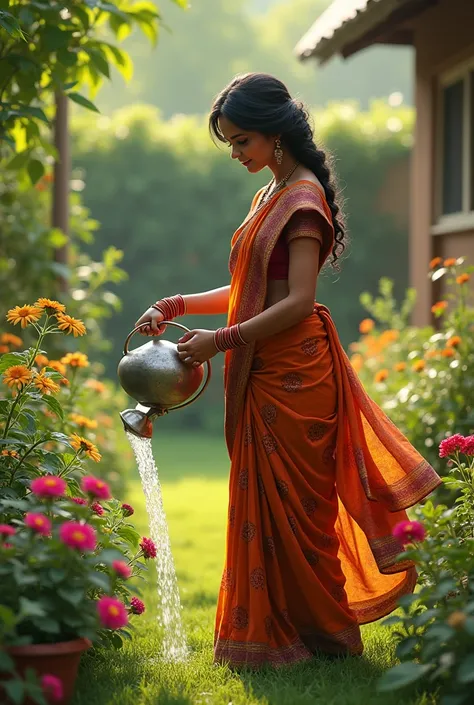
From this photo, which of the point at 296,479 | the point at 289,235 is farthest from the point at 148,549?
the point at 289,235

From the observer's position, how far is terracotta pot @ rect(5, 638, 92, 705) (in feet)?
8.39

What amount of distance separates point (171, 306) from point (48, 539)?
115 cm

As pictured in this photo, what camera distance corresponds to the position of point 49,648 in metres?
2.59

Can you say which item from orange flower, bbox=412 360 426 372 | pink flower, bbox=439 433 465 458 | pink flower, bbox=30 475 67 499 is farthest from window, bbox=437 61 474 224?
pink flower, bbox=30 475 67 499

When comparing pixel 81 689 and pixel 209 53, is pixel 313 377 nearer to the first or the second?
pixel 81 689

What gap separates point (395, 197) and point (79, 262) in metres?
9.40

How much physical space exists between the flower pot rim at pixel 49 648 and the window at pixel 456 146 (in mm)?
4781

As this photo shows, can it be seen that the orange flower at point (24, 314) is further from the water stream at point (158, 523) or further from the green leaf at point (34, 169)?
the green leaf at point (34, 169)

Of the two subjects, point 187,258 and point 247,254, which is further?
point 187,258

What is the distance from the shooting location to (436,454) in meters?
5.32

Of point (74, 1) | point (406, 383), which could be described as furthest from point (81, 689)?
point (406, 383)

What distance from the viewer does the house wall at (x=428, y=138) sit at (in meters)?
6.90

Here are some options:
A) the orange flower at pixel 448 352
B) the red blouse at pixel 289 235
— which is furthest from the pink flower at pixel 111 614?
the orange flower at pixel 448 352

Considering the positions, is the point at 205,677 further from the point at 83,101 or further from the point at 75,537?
the point at 83,101
